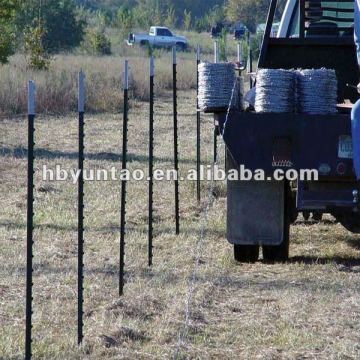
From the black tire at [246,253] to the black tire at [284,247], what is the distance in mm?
73

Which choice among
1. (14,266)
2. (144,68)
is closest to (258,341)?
(14,266)

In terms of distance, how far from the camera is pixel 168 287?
299 inches

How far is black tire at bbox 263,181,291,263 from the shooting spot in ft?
→ 27.7

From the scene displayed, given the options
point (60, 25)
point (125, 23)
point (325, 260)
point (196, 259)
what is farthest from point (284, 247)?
point (125, 23)

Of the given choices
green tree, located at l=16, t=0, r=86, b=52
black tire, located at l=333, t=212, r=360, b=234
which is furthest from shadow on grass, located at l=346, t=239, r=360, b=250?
green tree, located at l=16, t=0, r=86, b=52

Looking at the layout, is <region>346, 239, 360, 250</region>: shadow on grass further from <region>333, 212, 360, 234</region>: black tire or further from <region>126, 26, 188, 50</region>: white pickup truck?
<region>126, 26, 188, 50</region>: white pickup truck

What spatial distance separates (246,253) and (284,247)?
0.31 m

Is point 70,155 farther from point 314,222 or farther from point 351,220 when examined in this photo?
point 351,220

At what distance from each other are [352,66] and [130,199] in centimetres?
327

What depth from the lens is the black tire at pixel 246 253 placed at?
859 centimetres

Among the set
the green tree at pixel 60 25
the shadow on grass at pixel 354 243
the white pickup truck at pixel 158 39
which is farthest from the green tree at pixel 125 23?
the shadow on grass at pixel 354 243

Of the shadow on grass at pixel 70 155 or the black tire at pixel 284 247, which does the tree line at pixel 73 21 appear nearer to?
the shadow on grass at pixel 70 155

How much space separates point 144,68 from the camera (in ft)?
102

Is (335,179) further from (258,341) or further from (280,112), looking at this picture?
(258,341)
